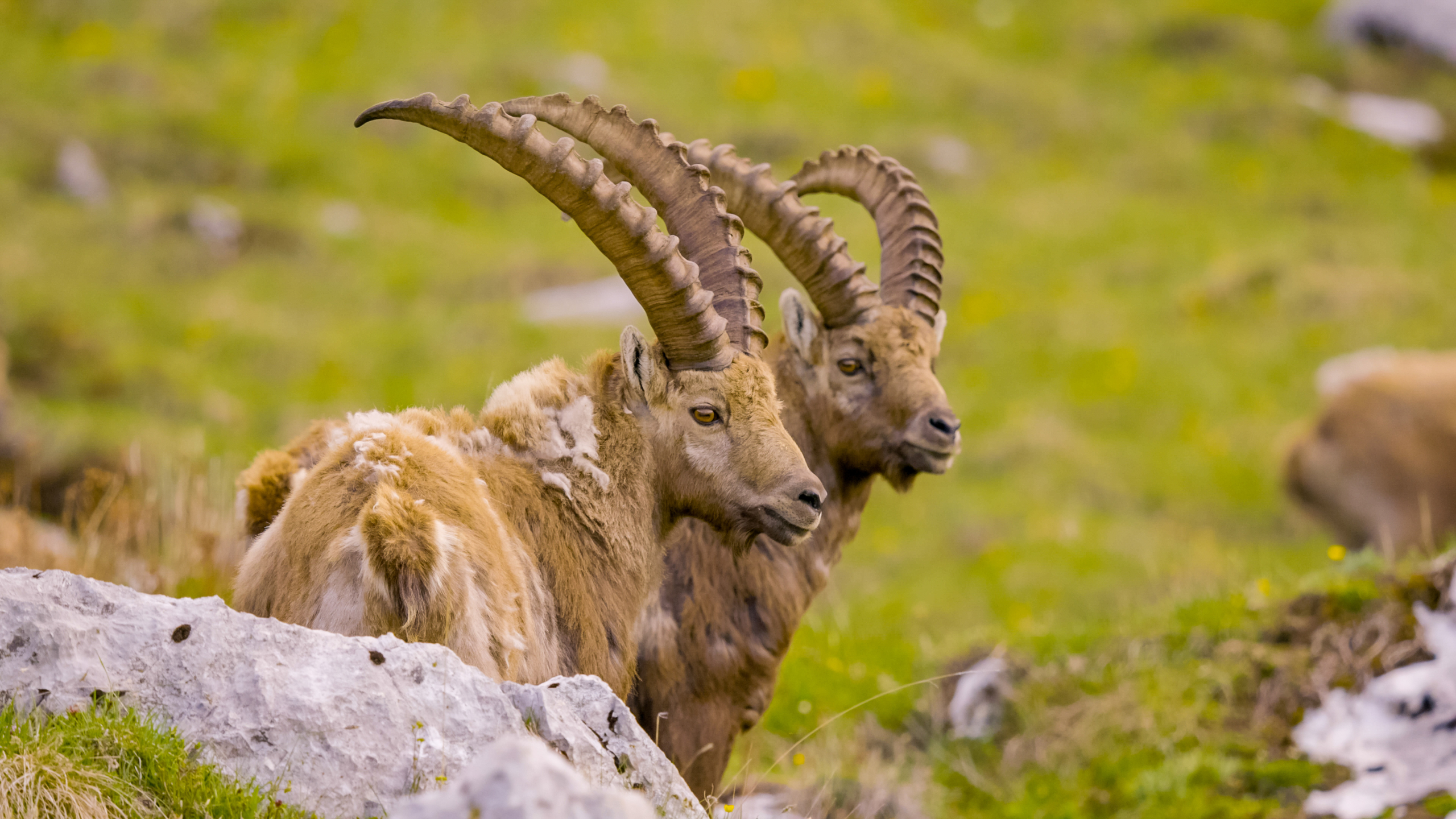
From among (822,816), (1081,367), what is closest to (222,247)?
(1081,367)

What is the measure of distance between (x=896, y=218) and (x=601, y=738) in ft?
16.6

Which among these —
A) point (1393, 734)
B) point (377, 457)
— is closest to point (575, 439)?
point (377, 457)

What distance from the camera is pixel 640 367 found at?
5.98 metres

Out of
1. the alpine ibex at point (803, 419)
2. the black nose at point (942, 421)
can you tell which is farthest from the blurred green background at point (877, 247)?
the black nose at point (942, 421)

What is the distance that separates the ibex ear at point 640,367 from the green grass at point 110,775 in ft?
8.41

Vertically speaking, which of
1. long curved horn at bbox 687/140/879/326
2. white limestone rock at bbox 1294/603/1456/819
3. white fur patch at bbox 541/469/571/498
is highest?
long curved horn at bbox 687/140/879/326

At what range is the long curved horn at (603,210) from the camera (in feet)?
17.9

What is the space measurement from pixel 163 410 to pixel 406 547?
16.8m

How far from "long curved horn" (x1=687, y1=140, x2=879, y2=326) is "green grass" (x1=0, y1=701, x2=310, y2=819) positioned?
4761 mm

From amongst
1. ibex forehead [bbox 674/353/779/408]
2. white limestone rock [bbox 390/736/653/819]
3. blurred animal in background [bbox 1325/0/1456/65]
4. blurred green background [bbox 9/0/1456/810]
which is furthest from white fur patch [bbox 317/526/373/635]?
blurred animal in background [bbox 1325/0/1456/65]

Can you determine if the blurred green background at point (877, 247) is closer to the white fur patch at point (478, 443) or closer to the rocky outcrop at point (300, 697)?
the white fur patch at point (478, 443)

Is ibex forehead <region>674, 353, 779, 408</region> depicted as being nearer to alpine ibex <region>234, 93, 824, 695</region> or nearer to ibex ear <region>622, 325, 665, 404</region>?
alpine ibex <region>234, 93, 824, 695</region>

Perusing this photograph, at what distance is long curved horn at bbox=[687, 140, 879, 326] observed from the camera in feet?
26.0

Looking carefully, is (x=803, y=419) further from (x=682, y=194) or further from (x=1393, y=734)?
(x=1393, y=734)
